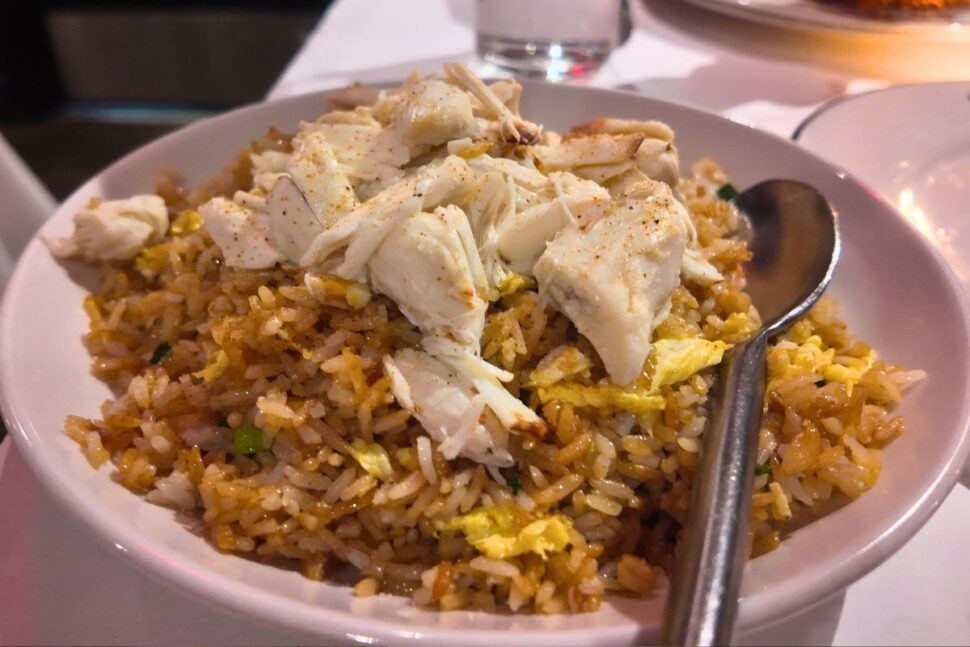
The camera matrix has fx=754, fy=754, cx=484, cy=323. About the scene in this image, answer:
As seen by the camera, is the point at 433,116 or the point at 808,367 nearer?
the point at 808,367

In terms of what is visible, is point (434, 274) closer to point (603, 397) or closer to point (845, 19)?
point (603, 397)

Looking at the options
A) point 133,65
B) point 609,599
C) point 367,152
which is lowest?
point 133,65

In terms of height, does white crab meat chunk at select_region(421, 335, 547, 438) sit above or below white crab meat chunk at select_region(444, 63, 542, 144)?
below

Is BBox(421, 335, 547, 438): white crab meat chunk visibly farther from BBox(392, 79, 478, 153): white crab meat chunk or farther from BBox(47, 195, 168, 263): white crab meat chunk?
BBox(47, 195, 168, 263): white crab meat chunk

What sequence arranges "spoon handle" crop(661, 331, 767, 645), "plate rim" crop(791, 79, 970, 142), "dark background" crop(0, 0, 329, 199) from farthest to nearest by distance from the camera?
"dark background" crop(0, 0, 329, 199) → "plate rim" crop(791, 79, 970, 142) → "spoon handle" crop(661, 331, 767, 645)

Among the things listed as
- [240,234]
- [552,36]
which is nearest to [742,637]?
[240,234]

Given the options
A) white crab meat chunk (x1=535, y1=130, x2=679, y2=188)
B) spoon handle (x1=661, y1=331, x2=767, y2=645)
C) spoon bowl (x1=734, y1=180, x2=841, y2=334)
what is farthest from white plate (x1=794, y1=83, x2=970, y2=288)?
spoon handle (x1=661, y1=331, x2=767, y2=645)
